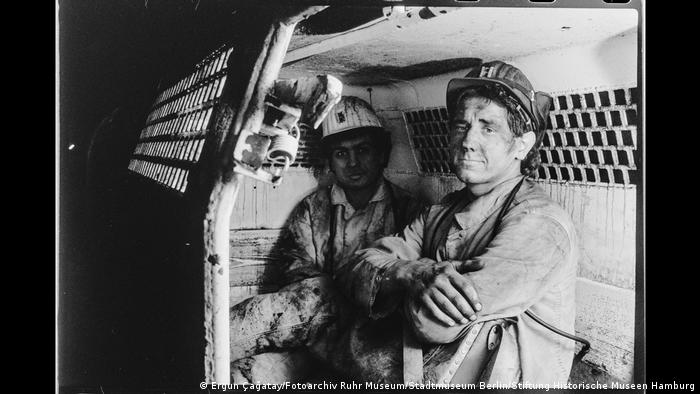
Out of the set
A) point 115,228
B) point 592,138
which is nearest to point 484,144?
point 592,138

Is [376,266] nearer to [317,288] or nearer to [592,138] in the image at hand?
[317,288]

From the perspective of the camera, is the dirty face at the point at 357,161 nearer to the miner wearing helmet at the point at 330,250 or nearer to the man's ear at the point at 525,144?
the miner wearing helmet at the point at 330,250

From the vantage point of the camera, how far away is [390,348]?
210cm

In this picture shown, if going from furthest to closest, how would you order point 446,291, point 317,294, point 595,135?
1. point 317,294
2. point 595,135
3. point 446,291

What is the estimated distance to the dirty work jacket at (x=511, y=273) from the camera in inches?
79.3

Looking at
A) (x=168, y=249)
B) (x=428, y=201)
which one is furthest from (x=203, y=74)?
(x=428, y=201)

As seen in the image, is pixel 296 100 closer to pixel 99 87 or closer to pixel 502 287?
pixel 99 87

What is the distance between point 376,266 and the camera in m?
2.11

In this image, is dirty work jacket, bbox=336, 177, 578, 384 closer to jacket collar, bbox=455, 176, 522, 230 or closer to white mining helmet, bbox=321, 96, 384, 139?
jacket collar, bbox=455, 176, 522, 230

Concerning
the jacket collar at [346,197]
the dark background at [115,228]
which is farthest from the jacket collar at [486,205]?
the dark background at [115,228]

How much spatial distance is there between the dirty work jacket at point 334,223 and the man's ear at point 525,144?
384 mm

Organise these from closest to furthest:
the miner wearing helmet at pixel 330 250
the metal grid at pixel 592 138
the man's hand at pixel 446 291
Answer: the man's hand at pixel 446 291
the metal grid at pixel 592 138
the miner wearing helmet at pixel 330 250

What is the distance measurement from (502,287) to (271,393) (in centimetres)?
90

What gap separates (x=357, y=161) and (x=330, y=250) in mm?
341
